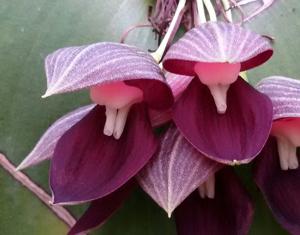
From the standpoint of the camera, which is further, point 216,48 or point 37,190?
point 37,190

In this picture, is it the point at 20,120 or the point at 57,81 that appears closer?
the point at 57,81

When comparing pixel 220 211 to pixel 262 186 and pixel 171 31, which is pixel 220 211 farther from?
pixel 171 31

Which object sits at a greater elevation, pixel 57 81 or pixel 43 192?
pixel 57 81

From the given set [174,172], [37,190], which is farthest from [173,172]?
[37,190]

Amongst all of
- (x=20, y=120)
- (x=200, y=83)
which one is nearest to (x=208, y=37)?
(x=200, y=83)

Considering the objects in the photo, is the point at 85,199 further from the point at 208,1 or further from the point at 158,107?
the point at 208,1

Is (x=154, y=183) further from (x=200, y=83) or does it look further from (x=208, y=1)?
(x=208, y=1)
